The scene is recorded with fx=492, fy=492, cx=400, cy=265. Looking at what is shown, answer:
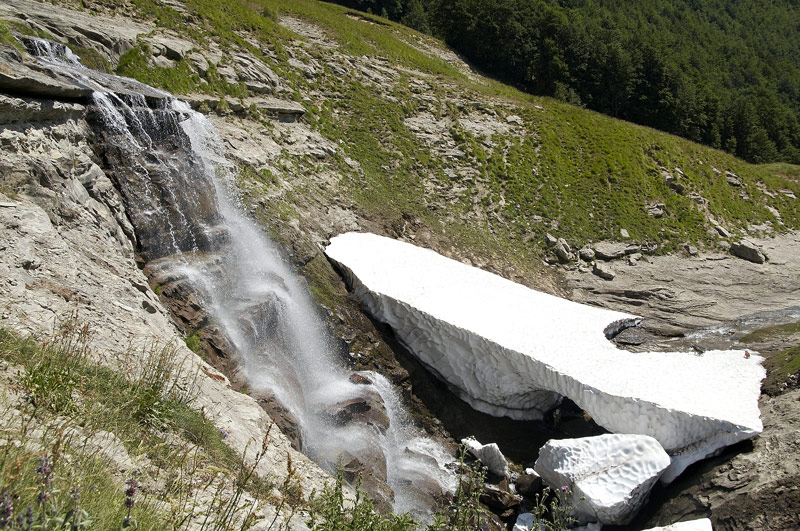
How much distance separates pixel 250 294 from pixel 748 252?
2821 centimetres

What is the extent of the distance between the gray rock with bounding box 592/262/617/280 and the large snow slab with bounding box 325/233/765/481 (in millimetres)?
7882

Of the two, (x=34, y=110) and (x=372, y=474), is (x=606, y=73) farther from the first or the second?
(x=34, y=110)

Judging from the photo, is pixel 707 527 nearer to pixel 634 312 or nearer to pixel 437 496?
pixel 437 496

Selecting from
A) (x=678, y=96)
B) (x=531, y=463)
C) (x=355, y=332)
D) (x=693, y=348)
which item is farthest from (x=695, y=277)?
(x=678, y=96)

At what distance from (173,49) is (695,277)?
26703 mm

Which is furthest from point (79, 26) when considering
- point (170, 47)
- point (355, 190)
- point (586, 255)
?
point (586, 255)

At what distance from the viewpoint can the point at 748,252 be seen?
28094 mm

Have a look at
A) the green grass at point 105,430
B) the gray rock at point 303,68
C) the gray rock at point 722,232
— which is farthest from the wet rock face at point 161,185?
the gray rock at point 722,232

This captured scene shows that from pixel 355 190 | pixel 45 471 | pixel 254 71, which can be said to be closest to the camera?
pixel 45 471

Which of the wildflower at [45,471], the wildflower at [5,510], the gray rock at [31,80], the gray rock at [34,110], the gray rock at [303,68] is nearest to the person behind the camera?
the wildflower at [5,510]

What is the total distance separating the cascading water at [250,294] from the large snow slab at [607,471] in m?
2.75

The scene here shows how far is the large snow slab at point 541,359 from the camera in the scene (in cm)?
1092

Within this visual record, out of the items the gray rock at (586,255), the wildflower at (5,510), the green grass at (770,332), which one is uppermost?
the wildflower at (5,510)

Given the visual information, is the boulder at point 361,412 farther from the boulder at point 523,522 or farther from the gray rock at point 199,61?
the gray rock at point 199,61
